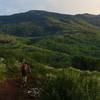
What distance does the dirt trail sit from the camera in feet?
65.7

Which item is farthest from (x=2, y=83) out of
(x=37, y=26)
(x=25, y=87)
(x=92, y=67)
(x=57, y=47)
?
(x=37, y=26)

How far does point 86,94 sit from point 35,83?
8.65m

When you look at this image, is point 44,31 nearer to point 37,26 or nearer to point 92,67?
point 37,26

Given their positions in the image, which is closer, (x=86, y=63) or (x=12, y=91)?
(x=12, y=91)

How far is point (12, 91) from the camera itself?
21.7 meters

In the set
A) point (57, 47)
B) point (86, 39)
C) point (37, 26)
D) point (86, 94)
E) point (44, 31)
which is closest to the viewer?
point (86, 94)

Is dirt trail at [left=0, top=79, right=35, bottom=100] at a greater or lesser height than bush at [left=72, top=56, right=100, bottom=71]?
greater

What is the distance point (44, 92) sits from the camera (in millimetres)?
16359

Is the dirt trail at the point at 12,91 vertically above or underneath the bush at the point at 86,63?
above

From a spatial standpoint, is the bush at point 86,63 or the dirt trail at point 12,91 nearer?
the dirt trail at point 12,91

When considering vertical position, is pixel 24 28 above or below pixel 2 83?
below

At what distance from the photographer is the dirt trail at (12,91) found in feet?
65.7

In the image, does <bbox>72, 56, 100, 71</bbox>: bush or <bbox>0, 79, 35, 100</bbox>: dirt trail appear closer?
<bbox>0, 79, 35, 100</bbox>: dirt trail

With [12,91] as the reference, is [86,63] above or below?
below
